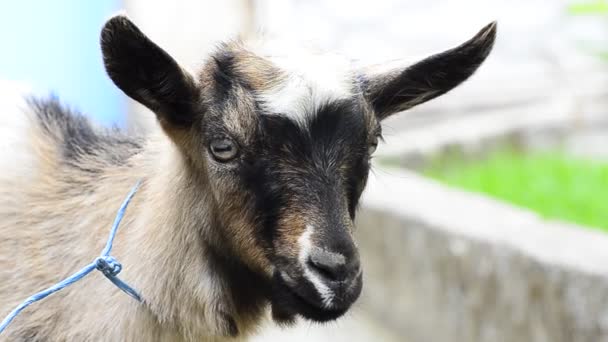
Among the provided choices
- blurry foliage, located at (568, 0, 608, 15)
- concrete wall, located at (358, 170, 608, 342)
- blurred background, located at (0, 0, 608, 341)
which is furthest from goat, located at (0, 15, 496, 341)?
blurry foliage, located at (568, 0, 608, 15)

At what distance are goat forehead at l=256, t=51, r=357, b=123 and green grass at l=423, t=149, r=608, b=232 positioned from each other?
334 centimetres

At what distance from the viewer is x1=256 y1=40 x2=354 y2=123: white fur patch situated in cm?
311

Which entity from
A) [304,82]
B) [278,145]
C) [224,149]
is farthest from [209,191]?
[304,82]

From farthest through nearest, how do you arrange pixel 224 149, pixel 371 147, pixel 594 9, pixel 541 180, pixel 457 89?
pixel 457 89
pixel 594 9
pixel 541 180
pixel 371 147
pixel 224 149

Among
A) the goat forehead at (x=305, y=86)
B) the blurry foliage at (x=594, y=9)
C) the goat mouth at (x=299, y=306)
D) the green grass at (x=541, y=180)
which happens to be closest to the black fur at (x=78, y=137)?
the goat forehead at (x=305, y=86)

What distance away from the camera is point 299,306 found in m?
3.10

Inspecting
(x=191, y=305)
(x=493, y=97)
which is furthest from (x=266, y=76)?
(x=493, y=97)

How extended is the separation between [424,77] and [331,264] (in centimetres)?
89

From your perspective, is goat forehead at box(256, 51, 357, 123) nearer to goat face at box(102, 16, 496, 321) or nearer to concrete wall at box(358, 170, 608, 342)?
goat face at box(102, 16, 496, 321)

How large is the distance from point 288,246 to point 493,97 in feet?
25.4

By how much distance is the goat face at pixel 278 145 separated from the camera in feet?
9.90

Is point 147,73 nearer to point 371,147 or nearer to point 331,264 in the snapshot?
point 371,147

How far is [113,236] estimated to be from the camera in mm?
3551

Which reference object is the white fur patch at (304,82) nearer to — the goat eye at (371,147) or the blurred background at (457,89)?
the goat eye at (371,147)
